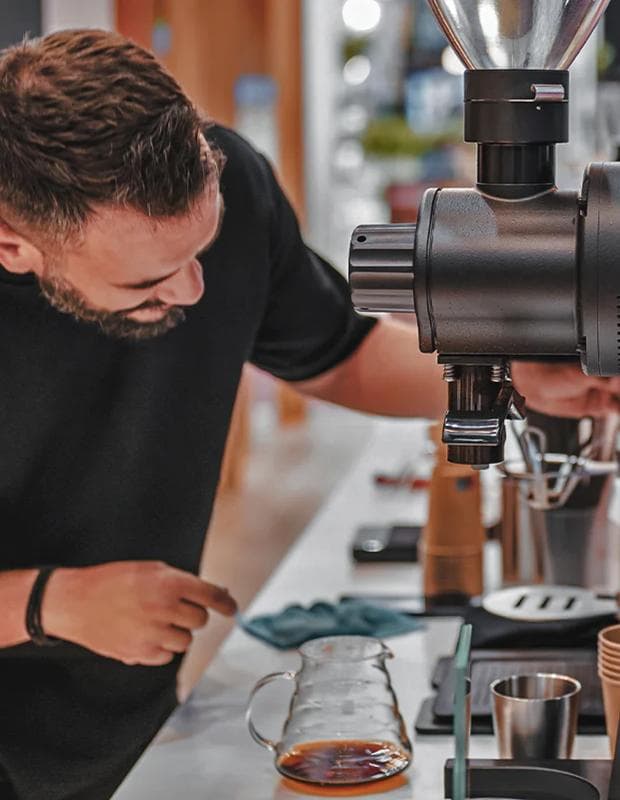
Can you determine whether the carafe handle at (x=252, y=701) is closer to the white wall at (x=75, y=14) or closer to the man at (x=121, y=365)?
the man at (x=121, y=365)

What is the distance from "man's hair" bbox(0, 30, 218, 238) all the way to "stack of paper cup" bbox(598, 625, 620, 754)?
0.64 meters

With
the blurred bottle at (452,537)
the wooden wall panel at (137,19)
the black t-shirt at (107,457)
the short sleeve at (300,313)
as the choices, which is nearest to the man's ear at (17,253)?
the black t-shirt at (107,457)

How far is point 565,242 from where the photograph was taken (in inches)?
40.7

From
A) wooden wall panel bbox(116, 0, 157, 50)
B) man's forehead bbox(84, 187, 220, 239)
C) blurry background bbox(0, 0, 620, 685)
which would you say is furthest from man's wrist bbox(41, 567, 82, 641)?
wooden wall panel bbox(116, 0, 157, 50)

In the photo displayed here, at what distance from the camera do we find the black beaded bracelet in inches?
66.2

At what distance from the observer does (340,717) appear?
4.67 feet

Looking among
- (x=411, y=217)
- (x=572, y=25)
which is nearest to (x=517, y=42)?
(x=572, y=25)

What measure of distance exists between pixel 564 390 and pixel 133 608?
0.61 m

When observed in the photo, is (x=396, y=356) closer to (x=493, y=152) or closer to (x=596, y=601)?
(x=596, y=601)

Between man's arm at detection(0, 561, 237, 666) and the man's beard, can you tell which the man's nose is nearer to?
the man's beard

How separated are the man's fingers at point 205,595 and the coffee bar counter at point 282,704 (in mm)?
129

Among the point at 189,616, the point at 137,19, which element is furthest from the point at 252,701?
the point at 137,19

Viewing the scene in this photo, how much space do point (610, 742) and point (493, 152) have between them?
0.66 m

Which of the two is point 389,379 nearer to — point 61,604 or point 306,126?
point 61,604
